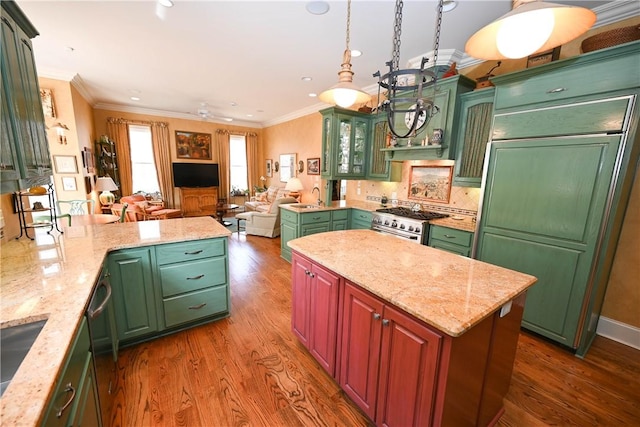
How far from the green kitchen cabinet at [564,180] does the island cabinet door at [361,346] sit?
184 centimetres

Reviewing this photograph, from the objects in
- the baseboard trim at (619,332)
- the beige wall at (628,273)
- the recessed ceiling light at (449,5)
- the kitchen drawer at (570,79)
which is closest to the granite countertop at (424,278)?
the kitchen drawer at (570,79)

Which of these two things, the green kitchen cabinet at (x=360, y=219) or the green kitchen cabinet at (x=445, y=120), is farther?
the green kitchen cabinet at (x=360, y=219)

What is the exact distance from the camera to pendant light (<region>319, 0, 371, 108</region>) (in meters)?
1.67

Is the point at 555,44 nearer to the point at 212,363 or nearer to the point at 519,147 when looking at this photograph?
the point at 519,147

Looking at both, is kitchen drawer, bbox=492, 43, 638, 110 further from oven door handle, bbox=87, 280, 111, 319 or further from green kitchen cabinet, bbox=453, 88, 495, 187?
oven door handle, bbox=87, 280, 111, 319

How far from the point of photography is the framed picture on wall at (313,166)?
595 centimetres

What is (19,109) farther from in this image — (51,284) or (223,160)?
Result: (223,160)

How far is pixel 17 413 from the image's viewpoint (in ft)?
2.01

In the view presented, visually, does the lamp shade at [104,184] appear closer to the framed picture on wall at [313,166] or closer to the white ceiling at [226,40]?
the white ceiling at [226,40]

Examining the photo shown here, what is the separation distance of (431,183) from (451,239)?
1.06 m

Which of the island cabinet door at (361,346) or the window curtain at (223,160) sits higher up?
the window curtain at (223,160)

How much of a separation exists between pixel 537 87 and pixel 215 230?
10.3ft

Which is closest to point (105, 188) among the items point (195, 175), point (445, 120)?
point (195, 175)

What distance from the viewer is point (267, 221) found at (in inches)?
218
